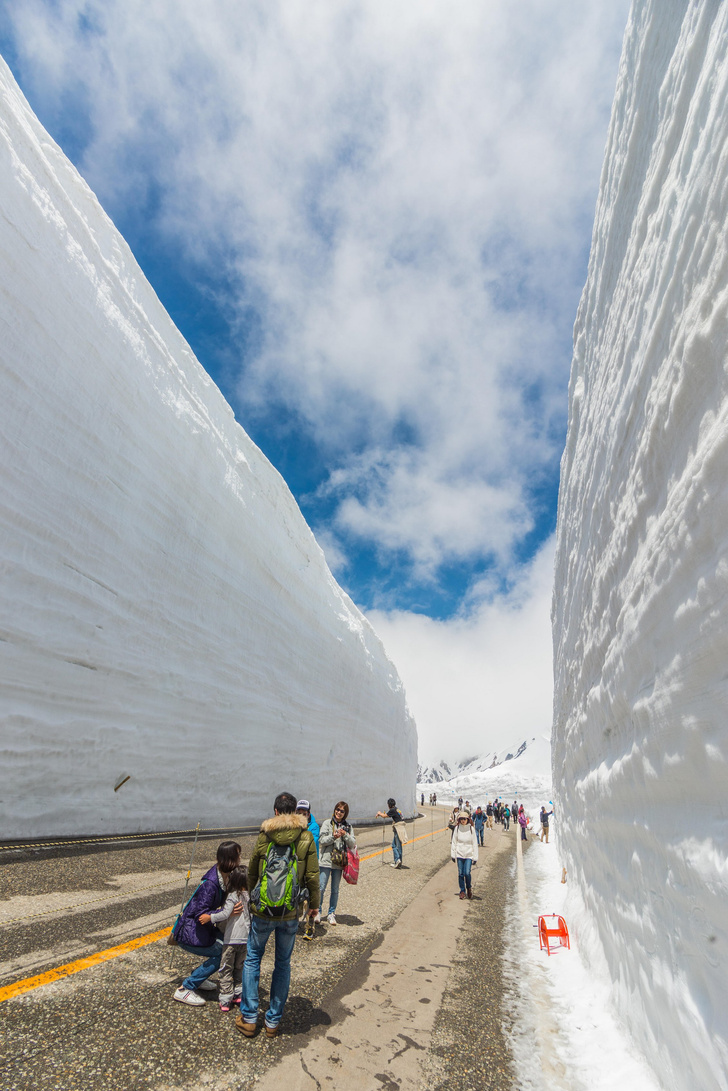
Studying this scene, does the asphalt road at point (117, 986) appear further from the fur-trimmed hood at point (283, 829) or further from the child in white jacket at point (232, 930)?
the fur-trimmed hood at point (283, 829)

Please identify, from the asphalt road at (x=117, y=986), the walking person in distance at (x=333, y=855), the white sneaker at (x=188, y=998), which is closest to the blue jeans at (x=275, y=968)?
the asphalt road at (x=117, y=986)

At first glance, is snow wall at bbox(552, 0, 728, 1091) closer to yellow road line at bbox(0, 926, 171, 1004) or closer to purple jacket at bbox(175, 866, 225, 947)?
→ purple jacket at bbox(175, 866, 225, 947)

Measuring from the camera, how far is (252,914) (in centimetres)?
354

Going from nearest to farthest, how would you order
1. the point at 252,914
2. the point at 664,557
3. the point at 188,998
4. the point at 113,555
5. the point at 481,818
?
the point at 664,557
the point at 252,914
the point at 188,998
the point at 113,555
the point at 481,818

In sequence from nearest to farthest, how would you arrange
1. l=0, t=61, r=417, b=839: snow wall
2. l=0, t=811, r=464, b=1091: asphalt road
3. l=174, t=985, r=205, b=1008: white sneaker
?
l=0, t=811, r=464, b=1091: asphalt road < l=174, t=985, r=205, b=1008: white sneaker < l=0, t=61, r=417, b=839: snow wall

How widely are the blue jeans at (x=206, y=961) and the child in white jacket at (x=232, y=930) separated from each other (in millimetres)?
52

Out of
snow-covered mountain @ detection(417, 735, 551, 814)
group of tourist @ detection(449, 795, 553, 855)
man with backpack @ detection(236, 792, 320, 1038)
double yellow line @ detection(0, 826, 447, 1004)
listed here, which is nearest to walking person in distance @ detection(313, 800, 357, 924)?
double yellow line @ detection(0, 826, 447, 1004)

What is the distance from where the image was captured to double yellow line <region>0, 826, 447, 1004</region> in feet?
11.6

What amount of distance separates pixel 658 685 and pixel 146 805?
11568 millimetres

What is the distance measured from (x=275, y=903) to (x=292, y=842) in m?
0.35

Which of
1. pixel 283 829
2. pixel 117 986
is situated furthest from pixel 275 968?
pixel 117 986

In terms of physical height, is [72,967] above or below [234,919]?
below

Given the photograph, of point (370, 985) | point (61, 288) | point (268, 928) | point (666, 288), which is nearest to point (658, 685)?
point (666, 288)

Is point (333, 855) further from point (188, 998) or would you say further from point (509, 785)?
point (509, 785)
